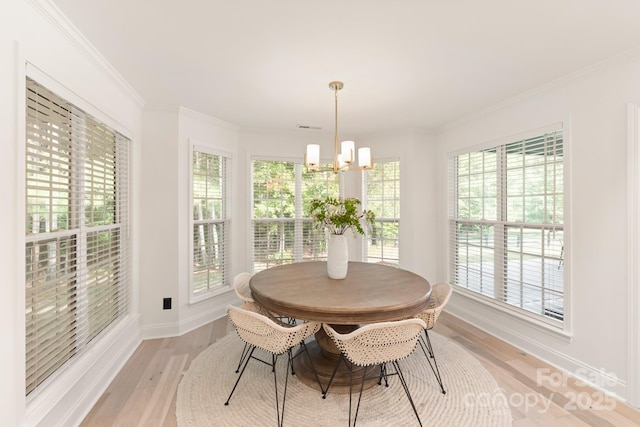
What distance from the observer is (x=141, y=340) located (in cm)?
327

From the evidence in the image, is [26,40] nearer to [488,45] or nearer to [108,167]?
[108,167]

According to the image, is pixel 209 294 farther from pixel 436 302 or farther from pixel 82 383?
pixel 436 302

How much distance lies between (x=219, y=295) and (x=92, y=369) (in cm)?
174

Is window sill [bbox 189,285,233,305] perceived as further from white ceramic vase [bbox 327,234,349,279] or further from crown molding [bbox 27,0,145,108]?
crown molding [bbox 27,0,145,108]

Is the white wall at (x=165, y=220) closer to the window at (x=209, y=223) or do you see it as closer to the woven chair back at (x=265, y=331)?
the window at (x=209, y=223)

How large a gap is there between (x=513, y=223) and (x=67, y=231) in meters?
3.98

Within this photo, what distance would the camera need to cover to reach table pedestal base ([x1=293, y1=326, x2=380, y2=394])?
7.89 ft

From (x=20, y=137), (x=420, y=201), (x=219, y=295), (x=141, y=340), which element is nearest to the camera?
(x=20, y=137)

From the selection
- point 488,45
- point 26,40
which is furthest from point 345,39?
point 26,40

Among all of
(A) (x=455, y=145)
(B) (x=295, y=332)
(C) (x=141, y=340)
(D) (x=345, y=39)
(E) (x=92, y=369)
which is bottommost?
(C) (x=141, y=340)

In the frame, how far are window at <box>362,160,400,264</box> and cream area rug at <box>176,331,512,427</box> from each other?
1.99m

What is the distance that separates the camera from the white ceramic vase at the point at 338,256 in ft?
9.10

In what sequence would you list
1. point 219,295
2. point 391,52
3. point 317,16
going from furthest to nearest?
1. point 219,295
2. point 391,52
3. point 317,16

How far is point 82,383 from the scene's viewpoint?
7.04 ft
